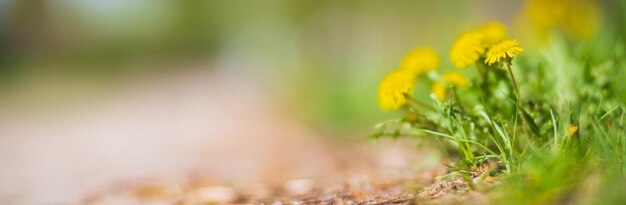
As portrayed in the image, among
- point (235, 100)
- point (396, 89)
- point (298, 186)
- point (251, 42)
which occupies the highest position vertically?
point (251, 42)

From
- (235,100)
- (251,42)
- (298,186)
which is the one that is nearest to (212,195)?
(298,186)

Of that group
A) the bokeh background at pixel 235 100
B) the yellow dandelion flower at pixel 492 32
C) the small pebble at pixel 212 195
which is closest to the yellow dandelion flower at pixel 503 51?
the yellow dandelion flower at pixel 492 32

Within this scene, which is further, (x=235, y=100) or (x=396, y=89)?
(x=235, y=100)

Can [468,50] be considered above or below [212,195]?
above

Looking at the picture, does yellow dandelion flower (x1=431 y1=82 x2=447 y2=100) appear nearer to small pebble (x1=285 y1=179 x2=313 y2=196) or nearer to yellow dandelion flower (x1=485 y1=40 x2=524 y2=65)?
yellow dandelion flower (x1=485 y1=40 x2=524 y2=65)

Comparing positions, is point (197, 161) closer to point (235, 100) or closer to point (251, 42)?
point (235, 100)

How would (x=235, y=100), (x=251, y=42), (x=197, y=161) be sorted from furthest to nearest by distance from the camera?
(x=251, y=42)
(x=235, y=100)
(x=197, y=161)

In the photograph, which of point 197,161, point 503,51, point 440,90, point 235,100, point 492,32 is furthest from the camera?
point 235,100

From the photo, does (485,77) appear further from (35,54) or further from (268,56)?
(35,54)
